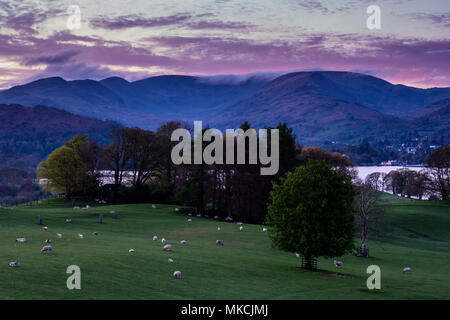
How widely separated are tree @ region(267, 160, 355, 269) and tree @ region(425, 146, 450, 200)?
92.0 meters

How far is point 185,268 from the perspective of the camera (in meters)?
31.7

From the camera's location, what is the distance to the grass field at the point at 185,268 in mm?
24391

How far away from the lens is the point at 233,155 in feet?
263

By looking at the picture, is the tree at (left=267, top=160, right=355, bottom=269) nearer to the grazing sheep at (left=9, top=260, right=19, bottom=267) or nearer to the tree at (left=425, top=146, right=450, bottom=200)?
the grazing sheep at (left=9, top=260, right=19, bottom=267)

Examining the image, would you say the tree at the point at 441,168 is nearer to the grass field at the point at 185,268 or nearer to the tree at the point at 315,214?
the grass field at the point at 185,268

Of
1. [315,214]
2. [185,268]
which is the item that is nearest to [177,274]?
[185,268]

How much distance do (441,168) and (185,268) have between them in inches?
4213

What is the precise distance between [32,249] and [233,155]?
49.3 meters

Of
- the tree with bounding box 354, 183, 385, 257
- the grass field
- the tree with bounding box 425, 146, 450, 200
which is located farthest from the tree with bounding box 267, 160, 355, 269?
the tree with bounding box 425, 146, 450, 200

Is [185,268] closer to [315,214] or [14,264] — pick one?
[14,264]

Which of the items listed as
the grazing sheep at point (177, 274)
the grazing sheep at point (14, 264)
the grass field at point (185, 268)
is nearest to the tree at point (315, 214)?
the grass field at point (185, 268)

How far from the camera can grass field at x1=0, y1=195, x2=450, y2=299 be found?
24391 millimetres
